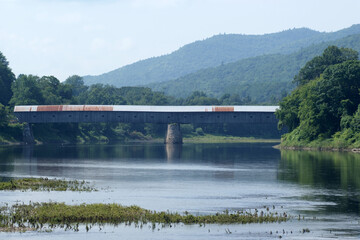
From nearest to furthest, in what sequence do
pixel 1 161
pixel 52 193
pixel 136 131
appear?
pixel 52 193 → pixel 1 161 → pixel 136 131

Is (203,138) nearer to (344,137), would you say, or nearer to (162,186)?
(344,137)

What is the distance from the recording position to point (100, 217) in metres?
30.3

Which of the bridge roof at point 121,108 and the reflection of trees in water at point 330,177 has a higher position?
the bridge roof at point 121,108

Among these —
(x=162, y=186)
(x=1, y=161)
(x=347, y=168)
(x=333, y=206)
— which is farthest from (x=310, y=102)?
(x=333, y=206)

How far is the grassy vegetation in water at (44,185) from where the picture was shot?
136 ft

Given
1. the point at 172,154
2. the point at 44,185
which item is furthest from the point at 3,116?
the point at 44,185

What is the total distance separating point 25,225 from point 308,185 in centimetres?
2317

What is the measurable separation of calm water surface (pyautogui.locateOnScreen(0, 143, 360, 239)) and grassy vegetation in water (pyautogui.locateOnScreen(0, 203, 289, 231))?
968 millimetres

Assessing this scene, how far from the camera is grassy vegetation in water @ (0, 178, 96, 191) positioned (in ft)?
136

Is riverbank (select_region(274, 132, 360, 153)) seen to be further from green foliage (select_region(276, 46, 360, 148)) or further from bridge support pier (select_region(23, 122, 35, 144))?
bridge support pier (select_region(23, 122, 35, 144))

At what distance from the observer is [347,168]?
58.3m

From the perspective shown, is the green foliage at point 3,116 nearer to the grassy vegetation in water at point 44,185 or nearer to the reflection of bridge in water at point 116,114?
the reflection of bridge in water at point 116,114

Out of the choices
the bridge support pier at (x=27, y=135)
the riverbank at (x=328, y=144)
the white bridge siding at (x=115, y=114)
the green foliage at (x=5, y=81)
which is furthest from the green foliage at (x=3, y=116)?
the riverbank at (x=328, y=144)

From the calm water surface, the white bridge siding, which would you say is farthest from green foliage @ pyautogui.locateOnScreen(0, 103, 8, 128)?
the calm water surface
